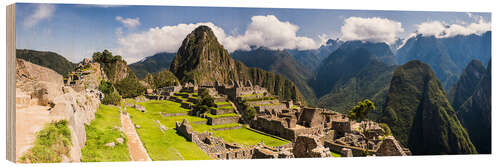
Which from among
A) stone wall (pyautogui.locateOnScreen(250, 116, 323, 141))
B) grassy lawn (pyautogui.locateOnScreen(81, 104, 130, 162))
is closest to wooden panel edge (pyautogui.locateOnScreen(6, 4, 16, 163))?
grassy lawn (pyautogui.locateOnScreen(81, 104, 130, 162))

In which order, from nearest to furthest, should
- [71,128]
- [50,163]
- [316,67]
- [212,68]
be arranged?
[50,163] → [71,128] → [316,67] → [212,68]

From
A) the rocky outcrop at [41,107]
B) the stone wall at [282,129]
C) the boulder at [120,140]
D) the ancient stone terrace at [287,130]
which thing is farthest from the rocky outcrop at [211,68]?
the rocky outcrop at [41,107]

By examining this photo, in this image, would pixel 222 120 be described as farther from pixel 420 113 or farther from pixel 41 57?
pixel 420 113

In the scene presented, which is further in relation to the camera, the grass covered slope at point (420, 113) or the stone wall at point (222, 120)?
the grass covered slope at point (420, 113)

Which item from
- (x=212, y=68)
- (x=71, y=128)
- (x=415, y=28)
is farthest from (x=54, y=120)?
(x=212, y=68)

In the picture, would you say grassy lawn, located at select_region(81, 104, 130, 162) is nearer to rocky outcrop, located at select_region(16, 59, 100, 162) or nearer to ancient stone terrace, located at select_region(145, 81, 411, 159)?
rocky outcrop, located at select_region(16, 59, 100, 162)

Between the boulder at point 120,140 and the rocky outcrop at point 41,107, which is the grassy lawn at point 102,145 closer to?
the boulder at point 120,140

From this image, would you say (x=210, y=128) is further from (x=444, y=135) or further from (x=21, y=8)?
(x=444, y=135)
